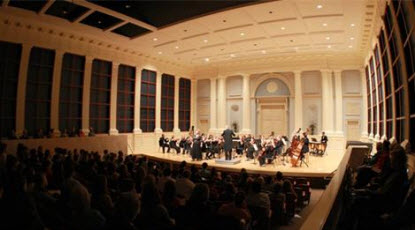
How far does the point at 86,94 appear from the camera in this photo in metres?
12.9

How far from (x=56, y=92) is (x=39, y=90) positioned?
0.65 metres

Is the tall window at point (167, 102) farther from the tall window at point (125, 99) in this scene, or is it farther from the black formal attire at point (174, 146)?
the black formal attire at point (174, 146)

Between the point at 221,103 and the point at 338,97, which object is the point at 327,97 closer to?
the point at 338,97

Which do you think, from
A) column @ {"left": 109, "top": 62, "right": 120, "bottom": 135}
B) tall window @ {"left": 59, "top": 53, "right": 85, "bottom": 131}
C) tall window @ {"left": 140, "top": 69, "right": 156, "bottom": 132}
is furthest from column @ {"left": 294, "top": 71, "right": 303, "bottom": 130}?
tall window @ {"left": 59, "top": 53, "right": 85, "bottom": 131}

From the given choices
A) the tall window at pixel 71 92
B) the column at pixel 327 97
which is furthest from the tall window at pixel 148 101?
the column at pixel 327 97

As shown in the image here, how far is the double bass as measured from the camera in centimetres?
952

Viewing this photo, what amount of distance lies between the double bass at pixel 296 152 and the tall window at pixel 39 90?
10.6m

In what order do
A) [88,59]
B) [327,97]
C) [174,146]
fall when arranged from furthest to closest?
[327,97], [174,146], [88,59]

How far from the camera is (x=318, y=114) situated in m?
15.6

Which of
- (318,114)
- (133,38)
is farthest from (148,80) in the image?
(318,114)

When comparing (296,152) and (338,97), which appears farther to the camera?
(338,97)

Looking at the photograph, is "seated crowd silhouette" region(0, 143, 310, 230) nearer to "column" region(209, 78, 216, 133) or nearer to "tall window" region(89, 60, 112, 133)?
"tall window" region(89, 60, 112, 133)

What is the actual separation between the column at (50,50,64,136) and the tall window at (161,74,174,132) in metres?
6.53

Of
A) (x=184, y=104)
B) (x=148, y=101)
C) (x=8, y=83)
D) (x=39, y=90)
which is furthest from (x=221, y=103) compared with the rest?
(x=8, y=83)
